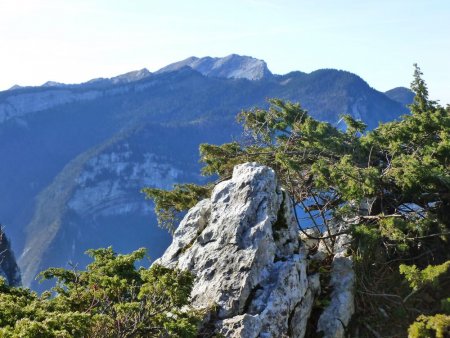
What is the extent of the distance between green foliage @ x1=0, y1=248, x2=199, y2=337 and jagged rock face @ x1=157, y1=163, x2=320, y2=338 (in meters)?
0.96

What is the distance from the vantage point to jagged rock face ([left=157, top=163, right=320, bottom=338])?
9867 mm

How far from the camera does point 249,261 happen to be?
1046 cm

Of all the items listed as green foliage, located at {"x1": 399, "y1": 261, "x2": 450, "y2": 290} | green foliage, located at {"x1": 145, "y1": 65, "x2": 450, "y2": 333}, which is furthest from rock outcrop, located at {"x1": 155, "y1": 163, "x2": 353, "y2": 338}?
green foliage, located at {"x1": 399, "y1": 261, "x2": 450, "y2": 290}

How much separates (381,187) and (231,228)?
4558 millimetres

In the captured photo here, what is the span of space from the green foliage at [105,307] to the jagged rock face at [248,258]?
0.96 metres

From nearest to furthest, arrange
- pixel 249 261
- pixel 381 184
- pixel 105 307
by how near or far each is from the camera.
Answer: pixel 105 307 → pixel 249 261 → pixel 381 184

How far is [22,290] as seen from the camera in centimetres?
941

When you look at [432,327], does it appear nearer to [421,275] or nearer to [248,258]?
[421,275]

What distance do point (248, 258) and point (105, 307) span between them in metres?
3.30

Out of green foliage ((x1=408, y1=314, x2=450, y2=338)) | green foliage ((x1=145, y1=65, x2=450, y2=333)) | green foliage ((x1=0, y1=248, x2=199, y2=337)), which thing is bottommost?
green foliage ((x1=408, y1=314, x2=450, y2=338))

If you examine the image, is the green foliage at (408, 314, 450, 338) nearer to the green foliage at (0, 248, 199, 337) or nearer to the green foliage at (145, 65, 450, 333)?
the green foliage at (145, 65, 450, 333)

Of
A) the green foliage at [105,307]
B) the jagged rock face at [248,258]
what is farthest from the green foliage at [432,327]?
the green foliage at [105,307]

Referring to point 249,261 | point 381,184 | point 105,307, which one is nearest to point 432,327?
point 249,261

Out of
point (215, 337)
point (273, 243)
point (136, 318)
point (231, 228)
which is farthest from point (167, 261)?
point (136, 318)
